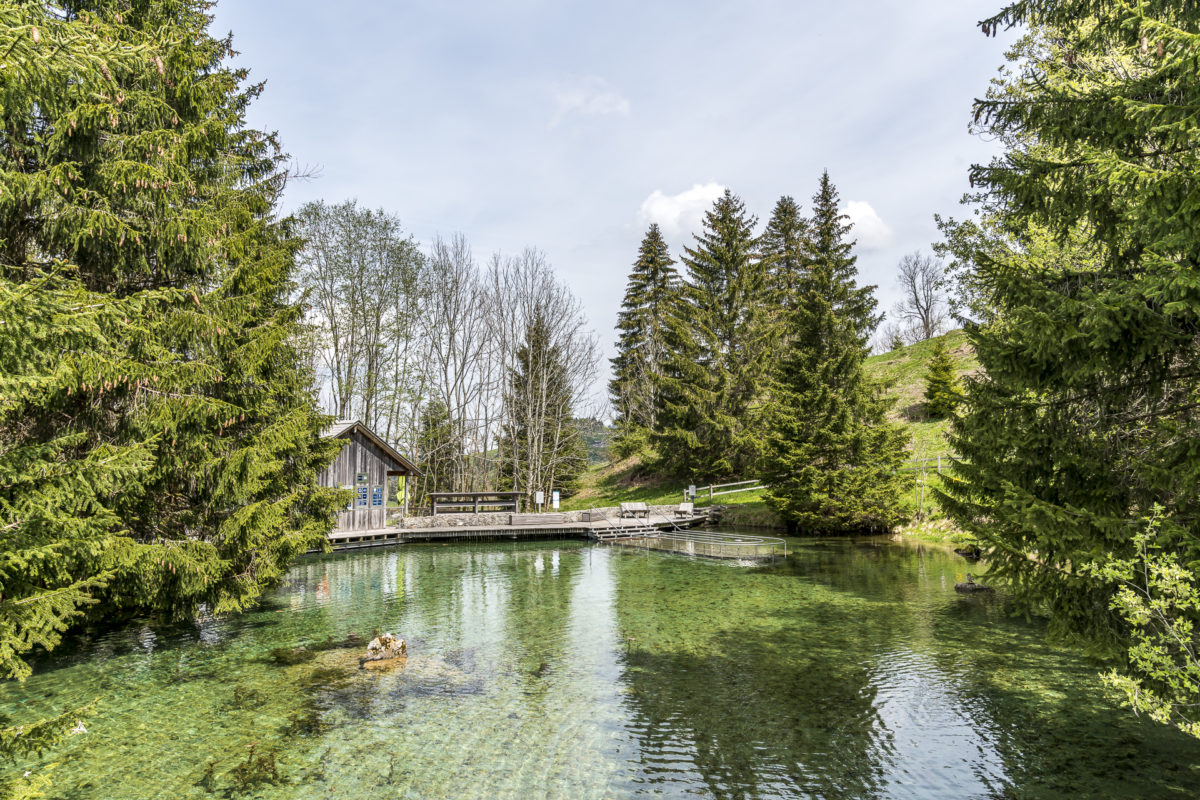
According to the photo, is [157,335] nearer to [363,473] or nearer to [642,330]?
[363,473]

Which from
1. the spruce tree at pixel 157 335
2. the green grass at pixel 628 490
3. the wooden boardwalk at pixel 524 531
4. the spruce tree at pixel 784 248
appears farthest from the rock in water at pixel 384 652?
the spruce tree at pixel 784 248

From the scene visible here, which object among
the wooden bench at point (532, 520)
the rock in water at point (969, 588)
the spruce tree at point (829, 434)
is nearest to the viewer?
→ the rock in water at point (969, 588)

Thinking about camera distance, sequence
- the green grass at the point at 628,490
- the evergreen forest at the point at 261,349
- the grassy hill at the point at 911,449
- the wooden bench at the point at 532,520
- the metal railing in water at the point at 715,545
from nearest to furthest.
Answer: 1. the evergreen forest at the point at 261,349
2. the metal railing in water at the point at 715,545
3. the wooden bench at the point at 532,520
4. the grassy hill at the point at 911,449
5. the green grass at the point at 628,490

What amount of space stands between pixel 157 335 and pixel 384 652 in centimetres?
599

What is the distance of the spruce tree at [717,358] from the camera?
122 ft

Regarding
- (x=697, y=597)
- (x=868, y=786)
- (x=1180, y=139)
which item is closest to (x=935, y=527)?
(x=697, y=597)

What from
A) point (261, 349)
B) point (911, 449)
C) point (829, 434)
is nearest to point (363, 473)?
point (261, 349)

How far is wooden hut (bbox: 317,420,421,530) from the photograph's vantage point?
78.7ft

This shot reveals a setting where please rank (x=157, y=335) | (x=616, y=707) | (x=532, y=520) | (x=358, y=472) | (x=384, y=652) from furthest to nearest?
(x=532, y=520) < (x=358, y=472) < (x=384, y=652) < (x=157, y=335) < (x=616, y=707)

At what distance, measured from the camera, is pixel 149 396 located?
935 centimetres

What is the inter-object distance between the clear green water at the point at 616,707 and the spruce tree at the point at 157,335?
1.47 m

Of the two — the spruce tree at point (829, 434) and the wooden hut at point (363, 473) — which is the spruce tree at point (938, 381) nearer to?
the spruce tree at point (829, 434)

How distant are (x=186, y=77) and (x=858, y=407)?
80.0 feet

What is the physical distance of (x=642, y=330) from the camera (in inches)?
1781
